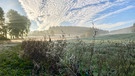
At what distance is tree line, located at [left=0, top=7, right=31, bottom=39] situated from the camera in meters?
Result: 59.7

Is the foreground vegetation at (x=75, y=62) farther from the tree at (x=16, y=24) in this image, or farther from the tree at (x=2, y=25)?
the tree at (x=16, y=24)

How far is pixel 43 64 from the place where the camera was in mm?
9656

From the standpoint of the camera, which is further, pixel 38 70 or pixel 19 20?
pixel 19 20

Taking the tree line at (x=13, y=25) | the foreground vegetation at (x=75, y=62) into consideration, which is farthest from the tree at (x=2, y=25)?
the foreground vegetation at (x=75, y=62)

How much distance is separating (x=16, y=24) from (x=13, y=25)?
5.96 feet

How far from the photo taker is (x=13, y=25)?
216 feet


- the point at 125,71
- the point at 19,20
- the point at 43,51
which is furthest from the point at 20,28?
the point at 125,71

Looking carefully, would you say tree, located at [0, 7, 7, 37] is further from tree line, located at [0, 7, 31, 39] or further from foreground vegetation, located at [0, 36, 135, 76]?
foreground vegetation, located at [0, 36, 135, 76]

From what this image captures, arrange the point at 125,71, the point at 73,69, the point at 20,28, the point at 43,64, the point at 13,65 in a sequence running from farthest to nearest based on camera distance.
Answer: the point at 20,28, the point at 13,65, the point at 43,64, the point at 125,71, the point at 73,69

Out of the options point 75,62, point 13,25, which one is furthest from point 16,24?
point 75,62

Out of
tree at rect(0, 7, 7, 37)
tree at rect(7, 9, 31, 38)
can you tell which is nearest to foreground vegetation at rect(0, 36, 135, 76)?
tree at rect(0, 7, 7, 37)

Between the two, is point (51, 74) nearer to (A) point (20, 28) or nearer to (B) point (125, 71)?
(B) point (125, 71)

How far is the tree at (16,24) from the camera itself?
65438 millimetres

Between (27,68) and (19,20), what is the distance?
63.9 m
